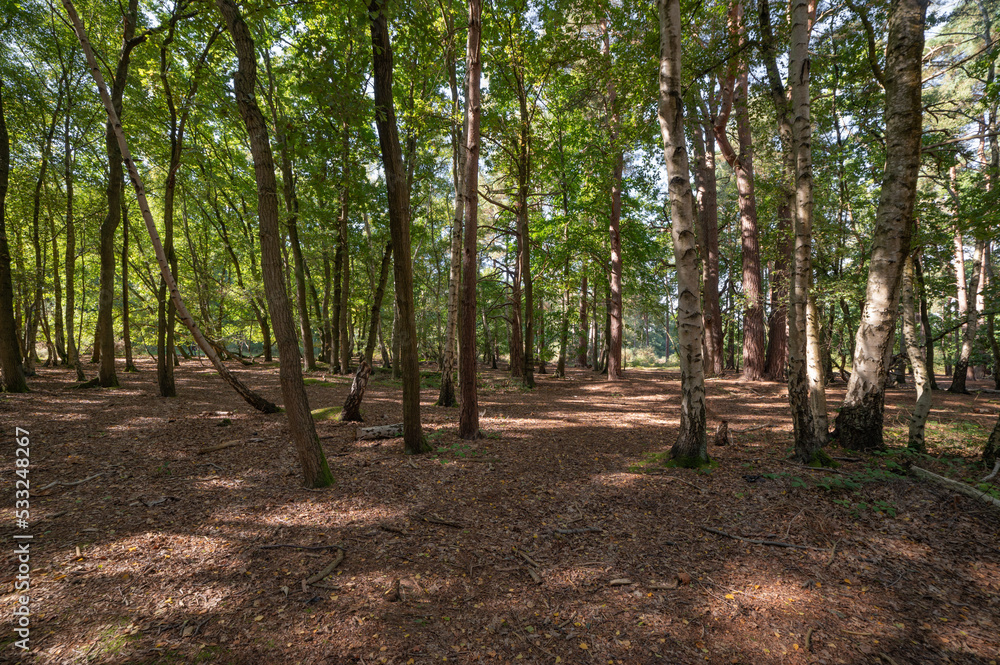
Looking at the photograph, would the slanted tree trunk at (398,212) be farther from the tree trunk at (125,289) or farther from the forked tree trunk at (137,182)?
the tree trunk at (125,289)

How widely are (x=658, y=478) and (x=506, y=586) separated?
108 inches

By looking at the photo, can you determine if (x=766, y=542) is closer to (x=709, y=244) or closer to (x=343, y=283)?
(x=709, y=244)

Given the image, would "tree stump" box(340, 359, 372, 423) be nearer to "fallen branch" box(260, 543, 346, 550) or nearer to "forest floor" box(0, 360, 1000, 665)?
"forest floor" box(0, 360, 1000, 665)

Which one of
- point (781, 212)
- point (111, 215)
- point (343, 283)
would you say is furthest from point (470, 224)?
point (781, 212)

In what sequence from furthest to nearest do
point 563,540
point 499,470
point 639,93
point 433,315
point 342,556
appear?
point 433,315, point 639,93, point 499,470, point 563,540, point 342,556

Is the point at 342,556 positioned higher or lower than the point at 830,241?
lower

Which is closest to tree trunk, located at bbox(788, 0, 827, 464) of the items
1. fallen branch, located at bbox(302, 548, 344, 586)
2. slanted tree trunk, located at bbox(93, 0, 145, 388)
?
fallen branch, located at bbox(302, 548, 344, 586)

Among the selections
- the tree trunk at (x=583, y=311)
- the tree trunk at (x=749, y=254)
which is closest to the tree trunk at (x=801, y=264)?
the tree trunk at (x=749, y=254)

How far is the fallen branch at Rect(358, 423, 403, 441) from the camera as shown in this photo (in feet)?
23.3

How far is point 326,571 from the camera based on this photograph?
338cm

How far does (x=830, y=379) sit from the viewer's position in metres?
14.4

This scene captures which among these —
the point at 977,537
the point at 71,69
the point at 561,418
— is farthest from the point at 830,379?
the point at 71,69

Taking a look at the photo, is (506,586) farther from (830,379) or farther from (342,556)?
(830,379)

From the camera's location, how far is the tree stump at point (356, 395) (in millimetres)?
8062
